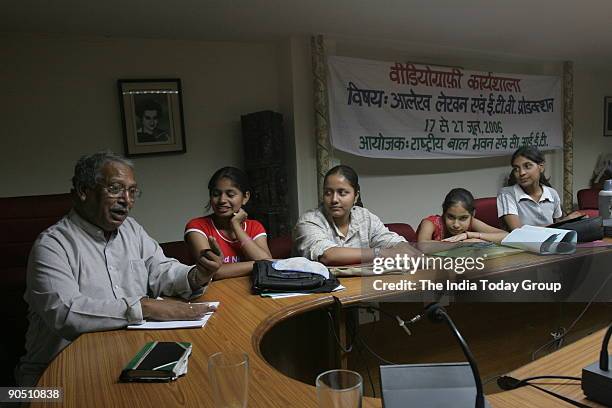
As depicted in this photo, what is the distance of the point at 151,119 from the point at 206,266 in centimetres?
224

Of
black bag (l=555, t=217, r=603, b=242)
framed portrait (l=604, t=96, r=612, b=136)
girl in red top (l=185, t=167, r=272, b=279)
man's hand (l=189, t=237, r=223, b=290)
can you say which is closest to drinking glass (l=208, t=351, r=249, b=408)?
man's hand (l=189, t=237, r=223, b=290)

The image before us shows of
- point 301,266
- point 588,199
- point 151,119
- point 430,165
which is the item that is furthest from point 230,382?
point 588,199

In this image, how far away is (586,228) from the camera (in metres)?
2.12

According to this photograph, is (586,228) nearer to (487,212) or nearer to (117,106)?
(487,212)

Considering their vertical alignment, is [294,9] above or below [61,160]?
above

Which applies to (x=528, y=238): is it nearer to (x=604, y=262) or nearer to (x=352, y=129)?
(x=604, y=262)

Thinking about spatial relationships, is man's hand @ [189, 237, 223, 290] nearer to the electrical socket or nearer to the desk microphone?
the electrical socket

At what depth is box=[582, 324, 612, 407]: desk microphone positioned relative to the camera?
835 millimetres

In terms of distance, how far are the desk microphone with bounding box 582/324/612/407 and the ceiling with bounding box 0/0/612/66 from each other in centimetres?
248

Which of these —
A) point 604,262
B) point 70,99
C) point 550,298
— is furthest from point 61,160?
point 604,262

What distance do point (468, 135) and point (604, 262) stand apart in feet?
7.46

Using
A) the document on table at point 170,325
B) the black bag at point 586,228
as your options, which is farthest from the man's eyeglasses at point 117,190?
the black bag at point 586,228

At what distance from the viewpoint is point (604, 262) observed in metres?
2.39

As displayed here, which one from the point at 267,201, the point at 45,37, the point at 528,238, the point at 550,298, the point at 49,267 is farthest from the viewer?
the point at 267,201
